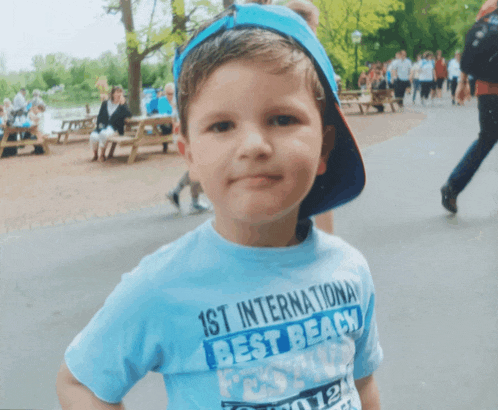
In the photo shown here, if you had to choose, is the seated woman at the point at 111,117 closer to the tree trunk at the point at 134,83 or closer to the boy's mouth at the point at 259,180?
the tree trunk at the point at 134,83

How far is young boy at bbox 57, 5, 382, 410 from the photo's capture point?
1.05 metres

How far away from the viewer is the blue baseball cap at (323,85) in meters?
1.13

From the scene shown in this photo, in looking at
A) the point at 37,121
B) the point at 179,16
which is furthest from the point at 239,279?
the point at 179,16

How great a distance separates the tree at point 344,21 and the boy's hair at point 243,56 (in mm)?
33488

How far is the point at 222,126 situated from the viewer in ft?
3.52

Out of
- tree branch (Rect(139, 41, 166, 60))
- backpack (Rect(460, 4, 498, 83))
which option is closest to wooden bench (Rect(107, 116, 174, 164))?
tree branch (Rect(139, 41, 166, 60))

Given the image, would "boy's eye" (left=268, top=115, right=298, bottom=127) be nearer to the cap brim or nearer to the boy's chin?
the boy's chin

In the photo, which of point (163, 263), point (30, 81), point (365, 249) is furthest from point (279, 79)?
point (30, 81)

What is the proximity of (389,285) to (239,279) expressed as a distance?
2.79 meters

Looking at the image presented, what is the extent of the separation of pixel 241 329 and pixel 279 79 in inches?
18.6

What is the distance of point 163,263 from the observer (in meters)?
1.12

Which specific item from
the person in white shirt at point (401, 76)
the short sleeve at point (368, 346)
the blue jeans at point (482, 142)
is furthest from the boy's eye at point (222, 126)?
the person in white shirt at point (401, 76)

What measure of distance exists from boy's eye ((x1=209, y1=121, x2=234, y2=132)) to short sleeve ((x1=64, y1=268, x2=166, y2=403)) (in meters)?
0.32

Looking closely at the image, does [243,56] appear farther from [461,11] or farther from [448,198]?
[461,11]
